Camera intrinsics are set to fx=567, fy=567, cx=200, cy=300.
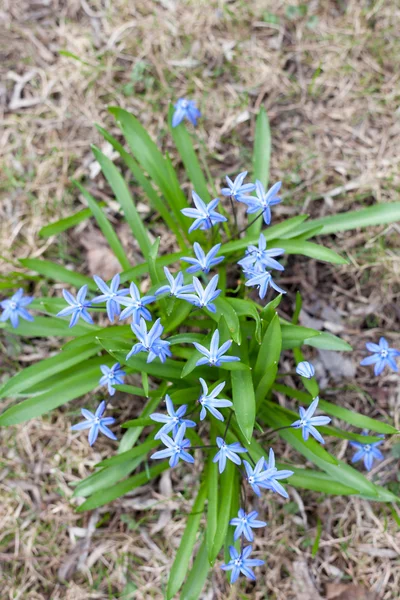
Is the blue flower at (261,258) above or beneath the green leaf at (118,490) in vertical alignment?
above

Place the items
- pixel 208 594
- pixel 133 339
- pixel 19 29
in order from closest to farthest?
pixel 133 339
pixel 208 594
pixel 19 29

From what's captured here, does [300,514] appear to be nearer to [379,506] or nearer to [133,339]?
[379,506]

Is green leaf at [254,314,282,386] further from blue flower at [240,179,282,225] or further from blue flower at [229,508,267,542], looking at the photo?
blue flower at [229,508,267,542]

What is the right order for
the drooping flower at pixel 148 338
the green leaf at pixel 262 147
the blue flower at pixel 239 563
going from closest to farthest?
the drooping flower at pixel 148 338 → the blue flower at pixel 239 563 → the green leaf at pixel 262 147

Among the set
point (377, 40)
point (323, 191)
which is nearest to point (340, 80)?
point (377, 40)

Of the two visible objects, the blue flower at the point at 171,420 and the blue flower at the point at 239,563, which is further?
the blue flower at the point at 239,563

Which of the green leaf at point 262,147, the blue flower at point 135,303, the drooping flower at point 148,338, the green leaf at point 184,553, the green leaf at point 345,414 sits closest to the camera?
the drooping flower at point 148,338

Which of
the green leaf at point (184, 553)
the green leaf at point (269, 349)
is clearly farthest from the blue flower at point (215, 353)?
the green leaf at point (184, 553)

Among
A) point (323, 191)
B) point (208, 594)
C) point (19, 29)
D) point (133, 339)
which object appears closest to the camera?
point (133, 339)

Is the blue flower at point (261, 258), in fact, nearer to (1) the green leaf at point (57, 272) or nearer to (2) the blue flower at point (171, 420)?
(2) the blue flower at point (171, 420)
